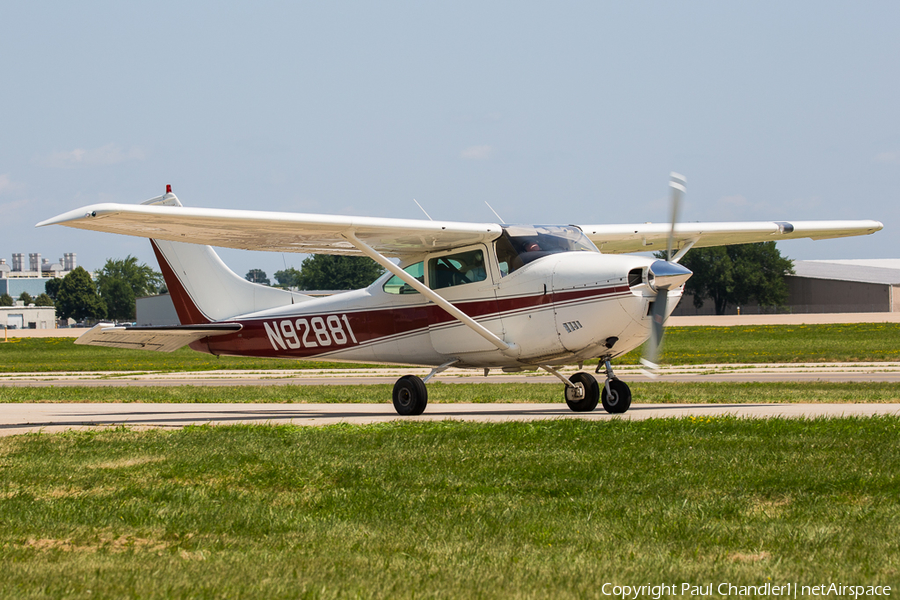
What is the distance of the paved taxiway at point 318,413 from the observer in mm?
13469

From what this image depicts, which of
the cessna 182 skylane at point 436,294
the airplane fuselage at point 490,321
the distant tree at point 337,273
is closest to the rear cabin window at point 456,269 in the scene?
the cessna 182 skylane at point 436,294

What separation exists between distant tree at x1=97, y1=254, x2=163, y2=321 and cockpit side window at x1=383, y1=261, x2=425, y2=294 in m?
153

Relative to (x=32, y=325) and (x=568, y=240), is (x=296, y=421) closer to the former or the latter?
(x=568, y=240)

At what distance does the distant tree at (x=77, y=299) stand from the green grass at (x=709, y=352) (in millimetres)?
90601

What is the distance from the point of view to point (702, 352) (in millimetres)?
39688

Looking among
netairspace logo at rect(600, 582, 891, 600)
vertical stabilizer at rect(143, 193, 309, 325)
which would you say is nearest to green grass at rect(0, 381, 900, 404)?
vertical stabilizer at rect(143, 193, 309, 325)

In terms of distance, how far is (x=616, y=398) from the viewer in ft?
47.8

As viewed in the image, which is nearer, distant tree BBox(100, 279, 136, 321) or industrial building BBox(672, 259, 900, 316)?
industrial building BBox(672, 259, 900, 316)

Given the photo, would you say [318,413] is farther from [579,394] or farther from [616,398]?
[616,398]

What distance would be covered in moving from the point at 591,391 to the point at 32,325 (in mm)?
141742

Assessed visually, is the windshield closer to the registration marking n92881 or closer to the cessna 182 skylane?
the cessna 182 skylane

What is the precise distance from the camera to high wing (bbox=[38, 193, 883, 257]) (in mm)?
12586

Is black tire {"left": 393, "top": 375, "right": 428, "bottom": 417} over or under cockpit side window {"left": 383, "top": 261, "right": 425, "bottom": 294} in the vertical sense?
under

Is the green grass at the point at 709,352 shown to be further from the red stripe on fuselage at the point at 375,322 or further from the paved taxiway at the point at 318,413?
the red stripe on fuselage at the point at 375,322
